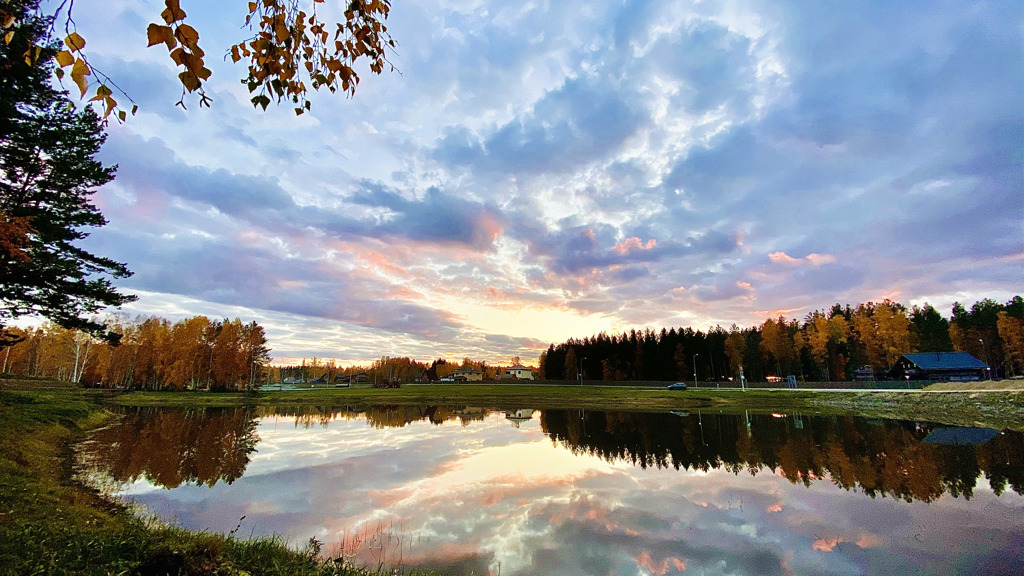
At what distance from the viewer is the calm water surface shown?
1112cm

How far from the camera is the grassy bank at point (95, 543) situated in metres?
6.61

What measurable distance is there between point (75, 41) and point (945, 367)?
9942 centimetres

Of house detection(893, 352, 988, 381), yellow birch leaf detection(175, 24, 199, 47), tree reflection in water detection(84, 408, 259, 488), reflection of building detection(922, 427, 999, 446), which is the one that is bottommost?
reflection of building detection(922, 427, 999, 446)

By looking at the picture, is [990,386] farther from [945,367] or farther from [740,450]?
[740,450]

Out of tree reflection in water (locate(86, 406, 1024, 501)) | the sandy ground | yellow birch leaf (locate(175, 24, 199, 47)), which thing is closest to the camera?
yellow birch leaf (locate(175, 24, 199, 47))

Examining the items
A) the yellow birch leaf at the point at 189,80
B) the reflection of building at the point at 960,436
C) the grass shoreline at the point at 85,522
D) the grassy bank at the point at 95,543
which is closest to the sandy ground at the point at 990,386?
the grass shoreline at the point at 85,522

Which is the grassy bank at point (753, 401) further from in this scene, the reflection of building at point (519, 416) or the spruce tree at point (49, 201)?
the spruce tree at point (49, 201)

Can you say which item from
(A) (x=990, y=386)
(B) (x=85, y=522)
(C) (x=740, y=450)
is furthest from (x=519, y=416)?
(A) (x=990, y=386)

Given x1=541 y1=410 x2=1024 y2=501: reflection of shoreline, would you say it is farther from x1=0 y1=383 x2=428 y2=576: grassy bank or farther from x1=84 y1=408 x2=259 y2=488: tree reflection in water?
x1=84 y1=408 x2=259 y2=488: tree reflection in water

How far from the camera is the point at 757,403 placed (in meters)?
52.9

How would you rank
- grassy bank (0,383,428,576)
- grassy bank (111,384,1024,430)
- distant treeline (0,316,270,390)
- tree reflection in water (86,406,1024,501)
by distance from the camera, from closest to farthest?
grassy bank (0,383,428,576)
tree reflection in water (86,406,1024,501)
grassy bank (111,384,1024,430)
distant treeline (0,316,270,390)

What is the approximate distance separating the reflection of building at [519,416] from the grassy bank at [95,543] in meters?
29.8

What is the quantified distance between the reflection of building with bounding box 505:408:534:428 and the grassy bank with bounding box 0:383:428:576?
29829 millimetres

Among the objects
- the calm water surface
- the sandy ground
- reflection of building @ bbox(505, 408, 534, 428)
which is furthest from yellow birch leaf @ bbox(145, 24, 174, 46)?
the sandy ground
